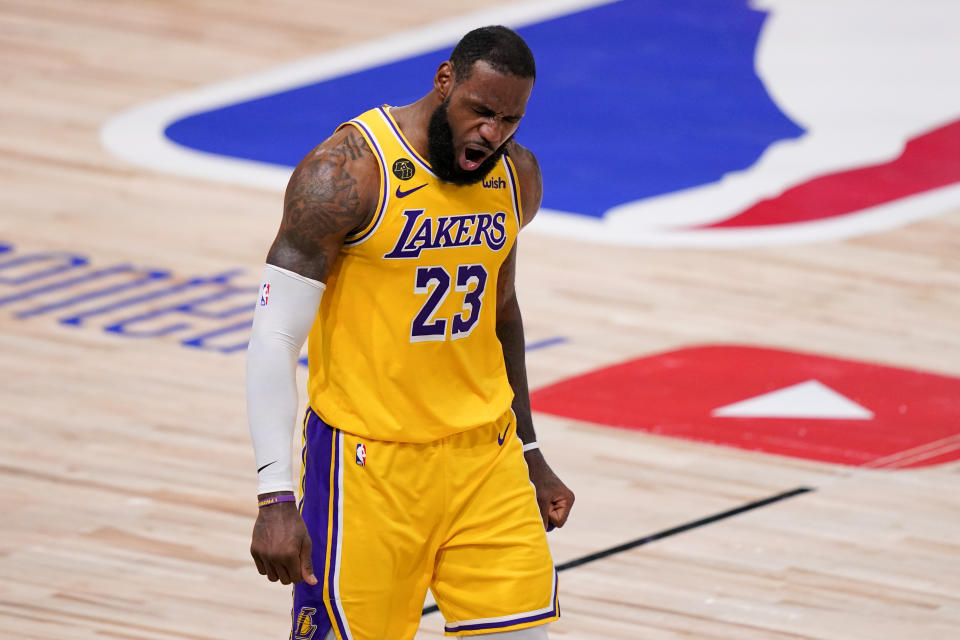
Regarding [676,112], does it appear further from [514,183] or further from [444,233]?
[444,233]

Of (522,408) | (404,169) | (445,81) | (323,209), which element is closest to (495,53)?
(445,81)

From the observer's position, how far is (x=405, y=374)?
3641mm

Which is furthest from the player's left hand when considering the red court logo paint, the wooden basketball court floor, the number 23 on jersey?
the red court logo paint

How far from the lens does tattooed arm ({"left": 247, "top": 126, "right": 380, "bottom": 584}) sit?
347 cm

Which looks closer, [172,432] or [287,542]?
[287,542]

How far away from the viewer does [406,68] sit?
39.0ft

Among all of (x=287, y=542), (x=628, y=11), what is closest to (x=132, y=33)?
(x=628, y=11)

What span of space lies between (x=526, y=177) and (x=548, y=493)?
0.71 metres

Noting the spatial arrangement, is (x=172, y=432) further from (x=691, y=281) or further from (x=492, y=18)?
(x=492, y=18)

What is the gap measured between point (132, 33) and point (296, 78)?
57.2 inches

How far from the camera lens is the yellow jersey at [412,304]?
11.6ft

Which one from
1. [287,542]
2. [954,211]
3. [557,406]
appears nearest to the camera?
[287,542]

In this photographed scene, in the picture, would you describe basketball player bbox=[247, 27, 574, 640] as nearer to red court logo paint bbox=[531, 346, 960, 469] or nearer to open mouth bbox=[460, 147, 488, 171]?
open mouth bbox=[460, 147, 488, 171]

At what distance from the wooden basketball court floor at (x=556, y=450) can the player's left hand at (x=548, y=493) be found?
1.25m
